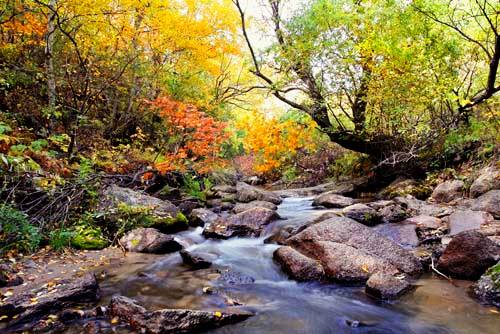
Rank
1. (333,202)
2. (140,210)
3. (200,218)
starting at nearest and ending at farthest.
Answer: (140,210) < (200,218) < (333,202)

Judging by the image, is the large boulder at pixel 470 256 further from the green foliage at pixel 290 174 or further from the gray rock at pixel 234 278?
the green foliage at pixel 290 174

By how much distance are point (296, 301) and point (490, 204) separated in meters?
4.90

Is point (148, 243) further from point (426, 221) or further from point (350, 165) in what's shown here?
point (350, 165)

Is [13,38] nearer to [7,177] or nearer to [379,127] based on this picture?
[7,177]

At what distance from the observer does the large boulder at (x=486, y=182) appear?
25.7 feet

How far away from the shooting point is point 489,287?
3.98m

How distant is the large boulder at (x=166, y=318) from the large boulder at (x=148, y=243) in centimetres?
249

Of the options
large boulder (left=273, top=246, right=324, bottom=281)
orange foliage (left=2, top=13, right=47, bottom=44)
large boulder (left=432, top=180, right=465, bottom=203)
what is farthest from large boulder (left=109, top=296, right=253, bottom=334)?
orange foliage (left=2, top=13, right=47, bottom=44)

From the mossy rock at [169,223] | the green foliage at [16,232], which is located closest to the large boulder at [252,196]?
the mossy rock at [169,223]

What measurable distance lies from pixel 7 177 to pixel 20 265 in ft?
4.85

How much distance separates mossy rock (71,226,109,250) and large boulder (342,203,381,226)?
17.3ft

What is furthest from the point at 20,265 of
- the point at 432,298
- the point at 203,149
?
the point at 203,149

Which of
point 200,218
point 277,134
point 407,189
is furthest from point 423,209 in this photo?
point 277,134

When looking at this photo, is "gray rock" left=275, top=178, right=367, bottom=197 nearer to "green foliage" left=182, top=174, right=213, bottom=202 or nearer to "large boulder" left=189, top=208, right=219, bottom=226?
"green foliage" left=182, top=174, right=213, bottom=202
